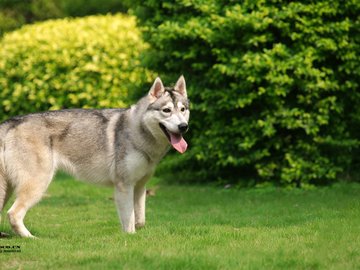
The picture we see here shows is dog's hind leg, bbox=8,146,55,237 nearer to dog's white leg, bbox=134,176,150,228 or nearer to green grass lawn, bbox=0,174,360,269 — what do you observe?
green grass lawn, bbox=0,174,360,269

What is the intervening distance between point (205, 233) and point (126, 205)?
0.96 meters

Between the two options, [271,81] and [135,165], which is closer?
[135,165]

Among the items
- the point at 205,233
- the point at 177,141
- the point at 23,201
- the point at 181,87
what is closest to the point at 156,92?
the point at 181,87

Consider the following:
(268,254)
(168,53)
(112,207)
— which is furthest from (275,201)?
(268,254)

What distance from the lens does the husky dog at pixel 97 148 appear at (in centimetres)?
748

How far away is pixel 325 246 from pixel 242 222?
1.94 metres

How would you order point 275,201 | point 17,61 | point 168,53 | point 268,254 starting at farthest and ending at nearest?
1. point 17,61
2. point 168,53
3. point 275,201
4. point 268,254

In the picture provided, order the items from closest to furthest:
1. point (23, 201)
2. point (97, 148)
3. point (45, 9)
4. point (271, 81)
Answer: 1. point (23, 201)
2. point (97, 148)
3. point (271, 81)
4. point (45, 9)

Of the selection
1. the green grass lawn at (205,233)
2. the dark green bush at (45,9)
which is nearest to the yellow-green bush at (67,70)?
the green grass lawn at (205,233)

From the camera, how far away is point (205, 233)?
708cm

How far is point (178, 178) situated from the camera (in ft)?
40.2

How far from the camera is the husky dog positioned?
24.5 feet

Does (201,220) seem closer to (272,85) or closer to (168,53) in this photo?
(272,85)

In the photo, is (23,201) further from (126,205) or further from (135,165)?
(135,165)
